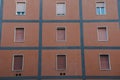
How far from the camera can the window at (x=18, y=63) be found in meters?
24.1

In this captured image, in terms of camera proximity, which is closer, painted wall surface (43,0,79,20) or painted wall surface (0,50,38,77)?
painted wall surface (0,50,38,77)

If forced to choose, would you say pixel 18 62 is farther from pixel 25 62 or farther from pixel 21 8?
pixel 21 8

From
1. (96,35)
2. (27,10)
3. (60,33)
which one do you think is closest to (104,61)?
(96,35)

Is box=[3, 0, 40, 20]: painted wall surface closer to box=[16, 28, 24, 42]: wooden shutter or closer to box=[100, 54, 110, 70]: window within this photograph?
box=[16, 28, 24, 42]: wooden shutter

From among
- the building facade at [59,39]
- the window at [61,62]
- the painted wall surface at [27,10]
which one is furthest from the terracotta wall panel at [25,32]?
the window at [61,62]

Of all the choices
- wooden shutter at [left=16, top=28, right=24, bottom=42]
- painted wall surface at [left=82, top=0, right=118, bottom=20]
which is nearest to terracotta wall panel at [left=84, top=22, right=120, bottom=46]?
painted wall surface at [left=82, top=0, right=118, bottom=20]

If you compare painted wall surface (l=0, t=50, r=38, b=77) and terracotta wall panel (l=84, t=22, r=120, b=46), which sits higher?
terracotta wall panel (l=84, t=22, r=120, b=46)

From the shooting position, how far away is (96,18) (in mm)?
25391

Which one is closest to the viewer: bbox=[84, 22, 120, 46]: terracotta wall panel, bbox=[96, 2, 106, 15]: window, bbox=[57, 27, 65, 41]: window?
bbox=[84, 22, 120, 46]: terracotta wall panel

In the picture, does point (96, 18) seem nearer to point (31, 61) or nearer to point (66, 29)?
point (66, 29)

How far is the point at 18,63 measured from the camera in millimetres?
24266

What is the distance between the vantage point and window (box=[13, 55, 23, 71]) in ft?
79.2

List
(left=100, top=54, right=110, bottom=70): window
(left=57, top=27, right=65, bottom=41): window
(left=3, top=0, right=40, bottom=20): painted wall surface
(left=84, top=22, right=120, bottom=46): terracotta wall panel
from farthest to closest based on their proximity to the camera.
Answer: (left=3, top=0, right=40, bottom=20): painted wall surface
(left=57, top=27, right=65, bottom=41): window
(left=84, top=22, right=120, bottom=46): terracotta wall panel
(left=100, top=54, right=110, bottom=70): window

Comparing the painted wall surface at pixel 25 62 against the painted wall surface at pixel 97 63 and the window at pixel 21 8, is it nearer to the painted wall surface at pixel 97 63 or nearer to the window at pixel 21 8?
the window at pixel 21 8
